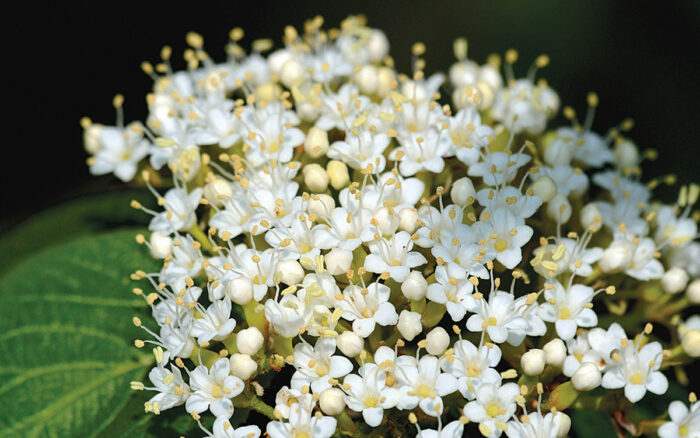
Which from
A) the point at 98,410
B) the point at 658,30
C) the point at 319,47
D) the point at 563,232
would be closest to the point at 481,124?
the point at 563,232

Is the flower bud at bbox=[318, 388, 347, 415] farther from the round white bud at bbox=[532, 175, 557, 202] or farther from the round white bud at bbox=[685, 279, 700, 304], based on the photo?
the round white bud at bbox=[685, 279, 700, 304]

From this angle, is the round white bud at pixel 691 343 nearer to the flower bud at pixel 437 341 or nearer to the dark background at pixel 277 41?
the flower bud at pixel 437 341

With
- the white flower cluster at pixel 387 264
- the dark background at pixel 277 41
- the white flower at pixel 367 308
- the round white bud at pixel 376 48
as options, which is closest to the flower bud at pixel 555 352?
the white flower cluster at pixel 387 264

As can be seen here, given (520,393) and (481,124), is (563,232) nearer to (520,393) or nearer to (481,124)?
(481,124)

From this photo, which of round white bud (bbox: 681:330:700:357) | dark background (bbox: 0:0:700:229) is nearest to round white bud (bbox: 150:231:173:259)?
round white bud (bbox: 681:330:700:357)

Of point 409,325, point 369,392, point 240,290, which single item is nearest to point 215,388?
point 240,290
